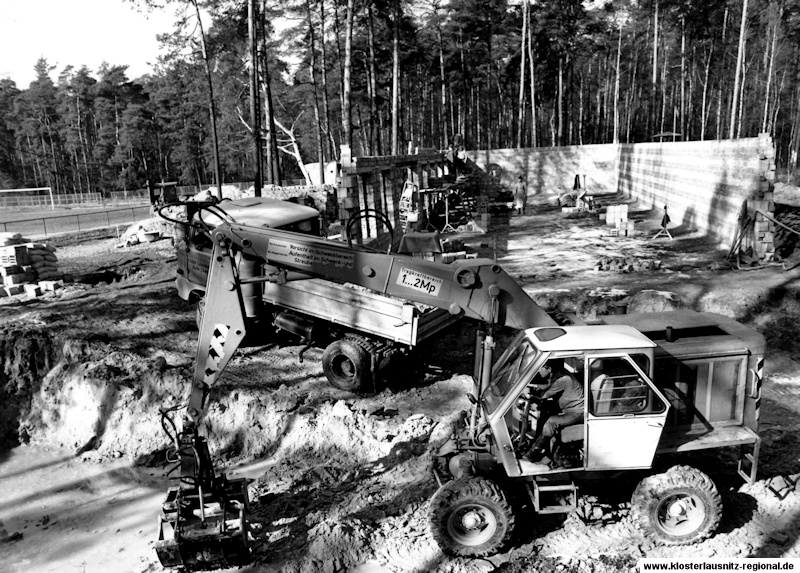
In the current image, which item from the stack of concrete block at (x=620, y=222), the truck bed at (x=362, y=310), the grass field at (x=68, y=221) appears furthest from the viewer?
the grass field at (x=68, y=221)

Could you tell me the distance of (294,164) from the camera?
221 ft

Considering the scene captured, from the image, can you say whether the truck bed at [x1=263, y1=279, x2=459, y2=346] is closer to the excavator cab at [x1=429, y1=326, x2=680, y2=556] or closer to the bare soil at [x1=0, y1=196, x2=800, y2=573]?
the bare soil at [x1=0, y1=196, x2=800, y2=573]

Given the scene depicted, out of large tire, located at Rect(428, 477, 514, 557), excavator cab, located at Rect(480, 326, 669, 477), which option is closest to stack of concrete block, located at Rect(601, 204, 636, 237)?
excavator cab, located at Rect(480, 326, 669, 477)

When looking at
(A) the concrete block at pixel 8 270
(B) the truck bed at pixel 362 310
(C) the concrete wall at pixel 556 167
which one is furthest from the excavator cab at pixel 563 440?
(C) the concrete wall at pixel 556 167

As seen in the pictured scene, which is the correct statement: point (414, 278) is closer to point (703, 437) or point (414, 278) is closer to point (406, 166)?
point (703, 437)

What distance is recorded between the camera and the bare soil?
18.3 ft

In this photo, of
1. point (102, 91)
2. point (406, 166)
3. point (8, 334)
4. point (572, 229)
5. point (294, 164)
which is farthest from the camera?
point (294, 164)

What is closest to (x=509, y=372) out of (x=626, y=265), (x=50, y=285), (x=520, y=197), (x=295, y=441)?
(x=295, y=441)

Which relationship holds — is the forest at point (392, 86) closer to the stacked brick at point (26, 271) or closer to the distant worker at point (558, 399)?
the stacked brick at point (26, 271)

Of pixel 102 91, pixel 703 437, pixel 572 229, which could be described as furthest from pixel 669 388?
pixel 102 91

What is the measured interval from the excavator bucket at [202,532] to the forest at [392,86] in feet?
60.6

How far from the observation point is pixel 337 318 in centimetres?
877

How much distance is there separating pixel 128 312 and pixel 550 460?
31.5 feet

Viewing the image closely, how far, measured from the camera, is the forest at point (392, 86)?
30625mm
